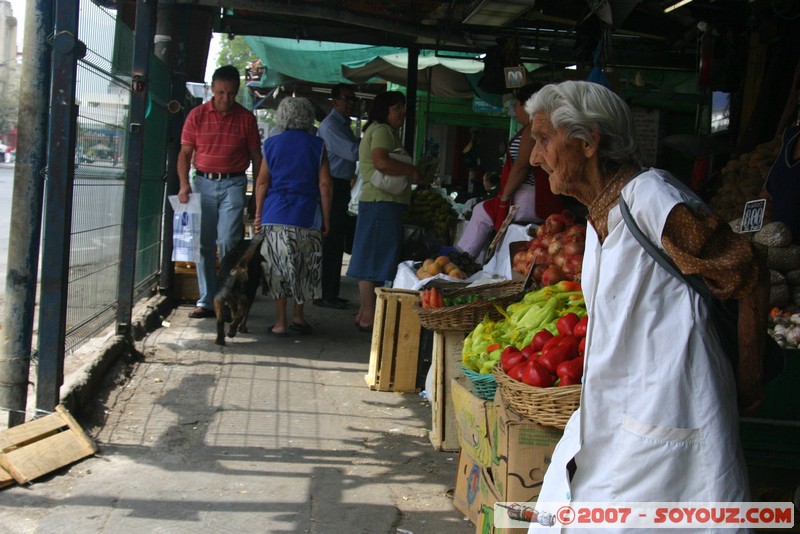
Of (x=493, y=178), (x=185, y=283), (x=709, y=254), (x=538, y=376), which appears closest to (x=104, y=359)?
(x=185, y=283)

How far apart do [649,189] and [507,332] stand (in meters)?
1.99

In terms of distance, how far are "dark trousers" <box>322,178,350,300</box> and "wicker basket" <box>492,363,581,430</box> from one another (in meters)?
5.79

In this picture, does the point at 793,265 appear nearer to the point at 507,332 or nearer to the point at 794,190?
the point at 794,190

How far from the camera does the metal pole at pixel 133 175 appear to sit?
6.68 m

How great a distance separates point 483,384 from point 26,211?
2480mm

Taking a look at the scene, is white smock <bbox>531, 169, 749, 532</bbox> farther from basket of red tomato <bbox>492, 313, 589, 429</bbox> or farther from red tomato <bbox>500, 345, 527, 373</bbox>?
red tomato <bbox>500, 345, 527, 373</bbox>

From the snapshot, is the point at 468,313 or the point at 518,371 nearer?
the point at 518,371

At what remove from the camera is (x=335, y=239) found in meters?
9.27

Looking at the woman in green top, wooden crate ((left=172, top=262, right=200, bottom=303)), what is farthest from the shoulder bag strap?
wooden crate ((left=172, top=262, right=200, bottom=303))

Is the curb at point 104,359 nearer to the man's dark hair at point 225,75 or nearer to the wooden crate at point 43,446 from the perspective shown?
the wooden crate at point 43,446

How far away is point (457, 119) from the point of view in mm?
18281

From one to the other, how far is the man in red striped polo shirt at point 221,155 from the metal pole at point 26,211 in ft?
11.1

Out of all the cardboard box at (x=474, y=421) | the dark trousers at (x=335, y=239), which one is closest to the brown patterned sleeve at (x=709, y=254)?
the cardboard box at (x=474, y=421)

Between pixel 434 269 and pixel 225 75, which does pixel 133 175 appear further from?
pixel 434 269
